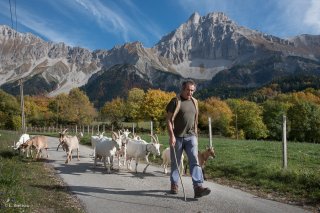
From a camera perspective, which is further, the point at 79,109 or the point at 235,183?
the point at 79,109

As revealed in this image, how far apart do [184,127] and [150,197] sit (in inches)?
78.7

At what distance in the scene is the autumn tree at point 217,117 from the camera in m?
88.9

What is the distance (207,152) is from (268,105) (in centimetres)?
9198

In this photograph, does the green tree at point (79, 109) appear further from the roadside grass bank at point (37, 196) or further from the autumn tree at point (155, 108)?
the roadside grass bank at point (37, 196)

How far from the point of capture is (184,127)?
10.1m

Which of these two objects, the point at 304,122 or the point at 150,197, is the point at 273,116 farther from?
the point at 150,197

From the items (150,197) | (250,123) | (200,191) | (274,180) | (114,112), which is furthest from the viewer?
(114,112)

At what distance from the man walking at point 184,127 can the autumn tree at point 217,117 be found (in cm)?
7788

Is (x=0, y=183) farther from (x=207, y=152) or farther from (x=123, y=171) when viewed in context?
(x=207, y=152)

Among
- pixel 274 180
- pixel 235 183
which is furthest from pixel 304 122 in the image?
pixel 235 183

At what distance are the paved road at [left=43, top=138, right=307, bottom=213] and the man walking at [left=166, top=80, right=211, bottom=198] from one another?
2.40 ft

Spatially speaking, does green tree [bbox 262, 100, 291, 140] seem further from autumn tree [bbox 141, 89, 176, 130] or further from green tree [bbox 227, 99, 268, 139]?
autumn tree [bbox 141, 89, 176, 130]

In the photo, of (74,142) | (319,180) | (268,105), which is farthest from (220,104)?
(319,180)

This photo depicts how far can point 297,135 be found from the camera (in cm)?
7550
